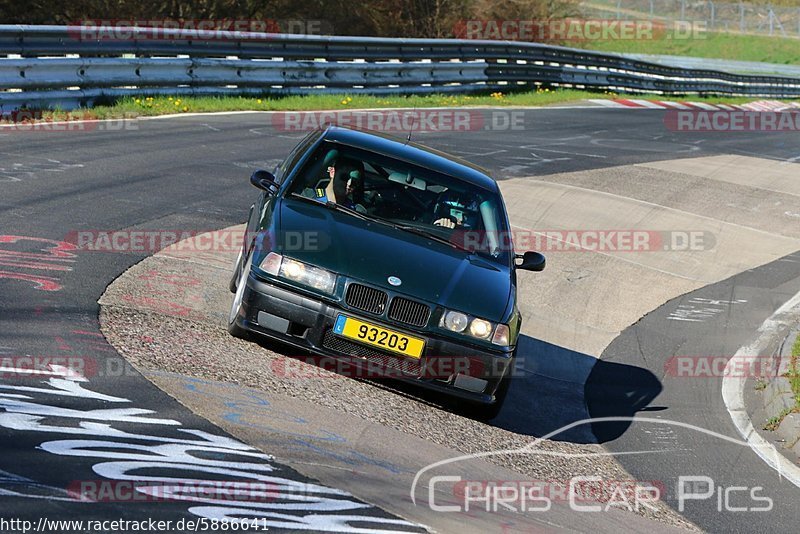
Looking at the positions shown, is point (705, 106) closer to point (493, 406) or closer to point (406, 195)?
point (406, 195)

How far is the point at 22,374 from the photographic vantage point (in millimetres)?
5949

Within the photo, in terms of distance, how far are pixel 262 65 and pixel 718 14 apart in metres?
58.4

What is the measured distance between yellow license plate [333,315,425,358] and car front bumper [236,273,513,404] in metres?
0.03

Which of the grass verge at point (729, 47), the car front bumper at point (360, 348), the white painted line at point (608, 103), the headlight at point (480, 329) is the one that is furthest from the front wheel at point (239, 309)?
the grass verge at point (729, 47)

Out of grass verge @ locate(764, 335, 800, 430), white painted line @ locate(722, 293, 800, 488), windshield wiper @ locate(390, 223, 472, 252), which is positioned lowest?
white painted line @ locate(722, 293, 800, 488)

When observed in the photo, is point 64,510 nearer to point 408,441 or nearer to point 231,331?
point 408,441

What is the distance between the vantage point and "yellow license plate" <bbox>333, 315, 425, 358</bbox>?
22.4 feet

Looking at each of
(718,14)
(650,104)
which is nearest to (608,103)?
(650,104)

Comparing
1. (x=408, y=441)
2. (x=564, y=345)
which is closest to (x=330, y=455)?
(x=408, y=441)

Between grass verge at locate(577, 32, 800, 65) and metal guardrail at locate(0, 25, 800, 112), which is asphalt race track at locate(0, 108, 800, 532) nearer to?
metal guardrail at locate(0, 25, 800, 112)

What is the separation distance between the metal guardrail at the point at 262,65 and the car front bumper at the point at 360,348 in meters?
10.0

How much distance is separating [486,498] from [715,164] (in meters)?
15.3

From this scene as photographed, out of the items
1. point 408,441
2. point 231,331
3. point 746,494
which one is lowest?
point 746,494

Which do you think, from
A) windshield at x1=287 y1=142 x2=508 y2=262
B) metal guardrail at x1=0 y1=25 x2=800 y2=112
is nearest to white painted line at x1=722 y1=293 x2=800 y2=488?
windshield at x1=287 y1=142 x2=508 y2=262
